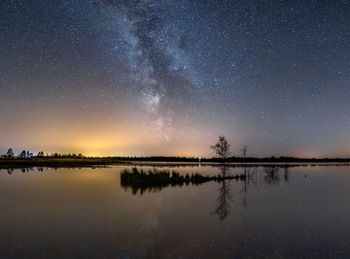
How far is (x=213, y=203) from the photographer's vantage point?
64.0 ft

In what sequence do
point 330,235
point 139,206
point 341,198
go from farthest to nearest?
point 341,198 < point 139,206 < point 330,235

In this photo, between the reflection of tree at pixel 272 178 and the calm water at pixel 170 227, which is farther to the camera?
the reflection of tree at pixel 272 178

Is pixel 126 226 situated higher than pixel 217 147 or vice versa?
pixel 217 147

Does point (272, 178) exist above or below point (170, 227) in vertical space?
above

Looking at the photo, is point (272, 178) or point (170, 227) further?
point (272, 178)

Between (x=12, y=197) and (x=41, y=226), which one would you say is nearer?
(x=41, y=226)

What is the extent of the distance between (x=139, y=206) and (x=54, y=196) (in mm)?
8352

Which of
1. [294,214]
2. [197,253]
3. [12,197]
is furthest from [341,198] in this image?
[12,197]

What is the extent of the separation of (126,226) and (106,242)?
7.95ft

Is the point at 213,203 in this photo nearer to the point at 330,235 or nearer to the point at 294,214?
the point at 294,214

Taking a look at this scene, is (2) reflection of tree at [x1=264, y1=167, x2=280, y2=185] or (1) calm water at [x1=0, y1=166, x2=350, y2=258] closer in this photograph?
(1) calm water at [x1=0, y1=166, x2=350, y2=258]

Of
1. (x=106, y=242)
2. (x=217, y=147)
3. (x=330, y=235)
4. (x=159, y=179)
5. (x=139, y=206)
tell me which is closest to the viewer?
(x=106, y=242)

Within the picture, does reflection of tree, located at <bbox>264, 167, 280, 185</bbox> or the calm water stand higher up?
reflection of tree, located at <bbox>264, 167, 280, 185</bbox>

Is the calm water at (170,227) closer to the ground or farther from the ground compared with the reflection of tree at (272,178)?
closer to the ground
